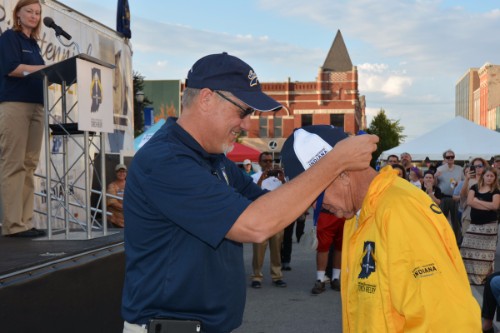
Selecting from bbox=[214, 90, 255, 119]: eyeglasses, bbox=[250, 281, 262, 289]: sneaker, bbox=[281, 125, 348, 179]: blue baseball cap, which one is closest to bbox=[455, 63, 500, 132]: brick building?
bbox=[250, 281, 262, 289]: sneaker

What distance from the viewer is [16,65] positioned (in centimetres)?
522

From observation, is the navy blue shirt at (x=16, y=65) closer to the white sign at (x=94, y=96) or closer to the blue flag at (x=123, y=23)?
the white sign at (x=94, y=96)

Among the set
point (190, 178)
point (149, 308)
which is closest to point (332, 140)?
point (190, 178)

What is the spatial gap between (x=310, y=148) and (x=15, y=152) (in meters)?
3.96

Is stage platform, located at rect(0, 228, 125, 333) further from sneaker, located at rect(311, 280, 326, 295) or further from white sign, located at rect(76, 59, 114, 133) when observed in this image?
sneaker, located at rect(311, 280, 326, 295)

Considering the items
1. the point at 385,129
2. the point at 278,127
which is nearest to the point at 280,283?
the point at 278,127

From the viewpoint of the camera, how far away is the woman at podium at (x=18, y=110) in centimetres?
526

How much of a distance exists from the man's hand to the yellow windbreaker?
0.10 meters

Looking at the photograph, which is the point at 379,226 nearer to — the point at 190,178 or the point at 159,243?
the point at 190,178

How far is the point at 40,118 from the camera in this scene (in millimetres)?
5559

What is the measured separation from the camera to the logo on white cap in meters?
2.18

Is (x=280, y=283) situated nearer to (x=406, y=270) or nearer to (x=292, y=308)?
(x=292, y=308)

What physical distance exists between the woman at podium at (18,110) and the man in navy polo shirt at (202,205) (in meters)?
3.40

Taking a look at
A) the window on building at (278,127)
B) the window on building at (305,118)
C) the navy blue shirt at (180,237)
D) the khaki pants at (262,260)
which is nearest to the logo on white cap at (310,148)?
the navy blue shirt at (180,237)
